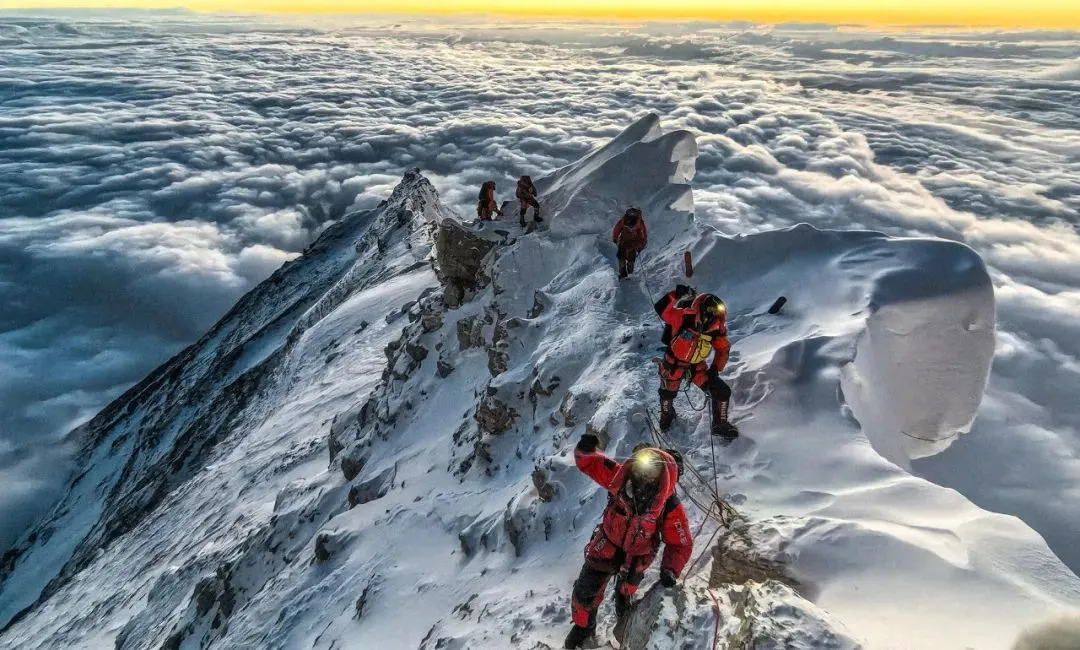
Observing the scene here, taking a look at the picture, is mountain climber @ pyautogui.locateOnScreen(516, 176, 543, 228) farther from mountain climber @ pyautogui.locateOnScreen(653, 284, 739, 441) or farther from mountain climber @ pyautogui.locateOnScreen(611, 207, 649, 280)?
mountain climber @ pyautogui.locateOnScreen(653, 284, 739, 441)

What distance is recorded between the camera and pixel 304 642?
423 inches

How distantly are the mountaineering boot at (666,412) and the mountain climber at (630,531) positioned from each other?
8.44 feet

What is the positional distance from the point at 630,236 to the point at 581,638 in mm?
8699

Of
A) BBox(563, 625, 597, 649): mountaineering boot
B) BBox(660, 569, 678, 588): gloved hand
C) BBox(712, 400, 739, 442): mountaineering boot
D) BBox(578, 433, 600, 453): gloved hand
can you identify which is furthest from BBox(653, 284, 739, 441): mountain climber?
BBox(563, 625, 597, 649): mountaineering boot

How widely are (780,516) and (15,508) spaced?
74.8m

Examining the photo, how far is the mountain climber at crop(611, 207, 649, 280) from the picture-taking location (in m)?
12.3

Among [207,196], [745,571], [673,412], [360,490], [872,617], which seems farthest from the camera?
[207,196]

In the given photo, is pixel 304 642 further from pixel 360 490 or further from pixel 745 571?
pixel 745 571

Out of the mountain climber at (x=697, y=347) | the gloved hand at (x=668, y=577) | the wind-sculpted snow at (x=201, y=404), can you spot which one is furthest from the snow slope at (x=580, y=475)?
the wind-sculpted snow at (x=201, y=404)

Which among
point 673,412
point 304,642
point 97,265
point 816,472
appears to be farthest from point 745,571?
point 97,265

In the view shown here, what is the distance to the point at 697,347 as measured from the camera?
7.39 metres

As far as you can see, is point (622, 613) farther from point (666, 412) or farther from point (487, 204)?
point (487, 204)

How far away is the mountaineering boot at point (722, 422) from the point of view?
7613 millimetres

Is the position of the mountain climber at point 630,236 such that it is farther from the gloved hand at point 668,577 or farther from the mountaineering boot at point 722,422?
the gloved hand at point 668,577
